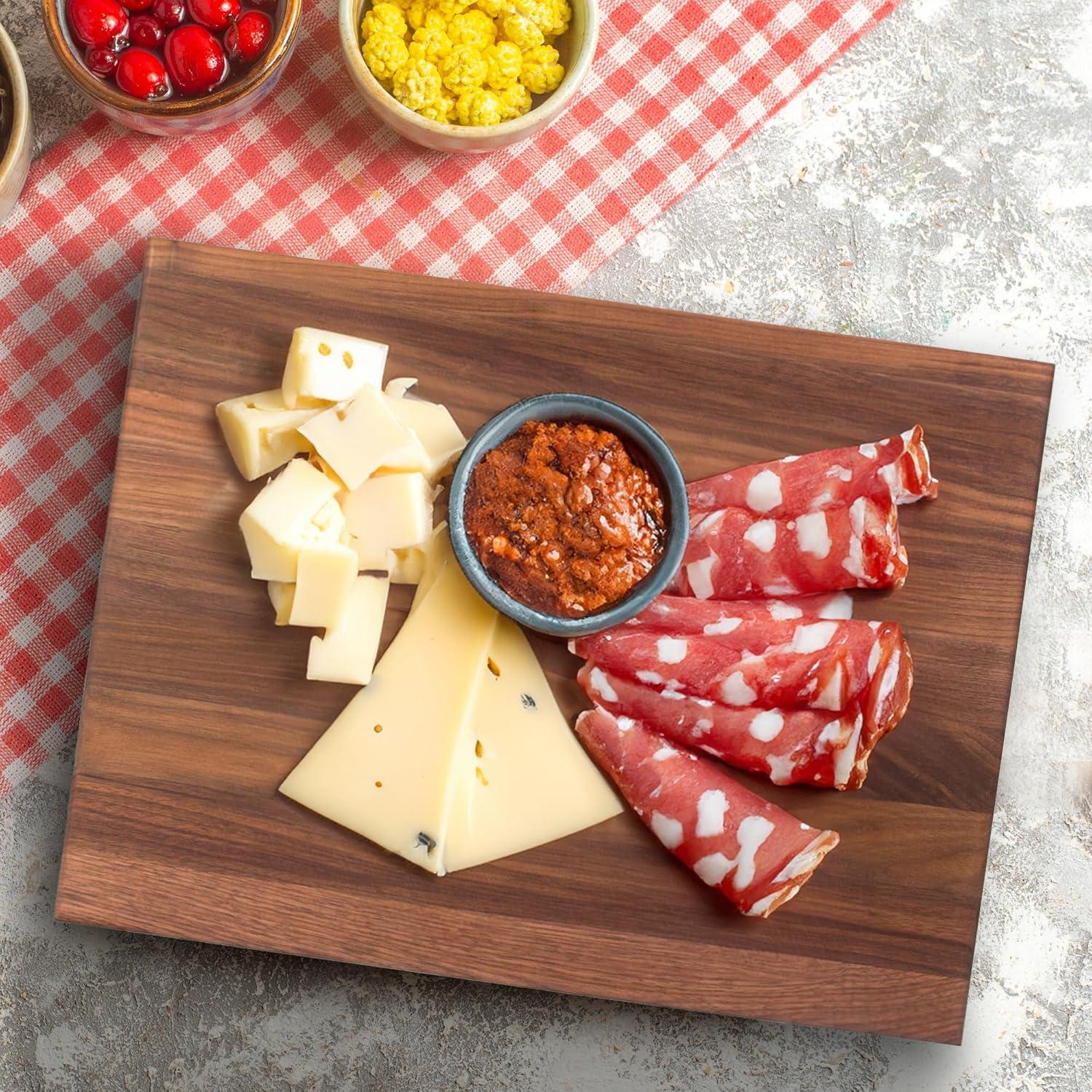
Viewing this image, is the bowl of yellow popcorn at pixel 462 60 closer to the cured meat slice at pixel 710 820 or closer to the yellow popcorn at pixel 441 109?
the yellow popcorn at pixel 441 109

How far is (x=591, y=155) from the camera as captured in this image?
2107 mm

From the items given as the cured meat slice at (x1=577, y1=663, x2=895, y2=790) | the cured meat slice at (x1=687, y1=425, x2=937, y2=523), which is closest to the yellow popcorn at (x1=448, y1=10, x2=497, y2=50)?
the cured meat slice at (x1=687, y1=425, x2=937, y2=523)

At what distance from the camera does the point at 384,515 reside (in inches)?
73.5

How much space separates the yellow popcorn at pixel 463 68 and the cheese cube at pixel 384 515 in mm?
709

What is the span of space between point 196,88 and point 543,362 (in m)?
0.79

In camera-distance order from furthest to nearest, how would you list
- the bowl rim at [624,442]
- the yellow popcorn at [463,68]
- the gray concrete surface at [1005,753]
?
the gray concrete surface at [1005,753] < the yellow popcorn at [463,68] < the bowl rim at [624,442]

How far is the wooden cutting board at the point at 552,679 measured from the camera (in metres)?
1.89

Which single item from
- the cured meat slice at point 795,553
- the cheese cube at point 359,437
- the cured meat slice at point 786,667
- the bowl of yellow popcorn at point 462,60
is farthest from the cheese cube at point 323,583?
the bowl of yellow popcorn at point 462,60

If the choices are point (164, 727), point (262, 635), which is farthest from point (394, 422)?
point (164, 727)

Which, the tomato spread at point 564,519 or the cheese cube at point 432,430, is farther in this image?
the cheese cube at point 432,430

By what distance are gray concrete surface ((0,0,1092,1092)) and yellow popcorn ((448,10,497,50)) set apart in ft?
1.57

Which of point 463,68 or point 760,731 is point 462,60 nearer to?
point 463,68

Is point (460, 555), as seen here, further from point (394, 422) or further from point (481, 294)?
point (481, 294)

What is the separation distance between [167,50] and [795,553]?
1.44 metres
